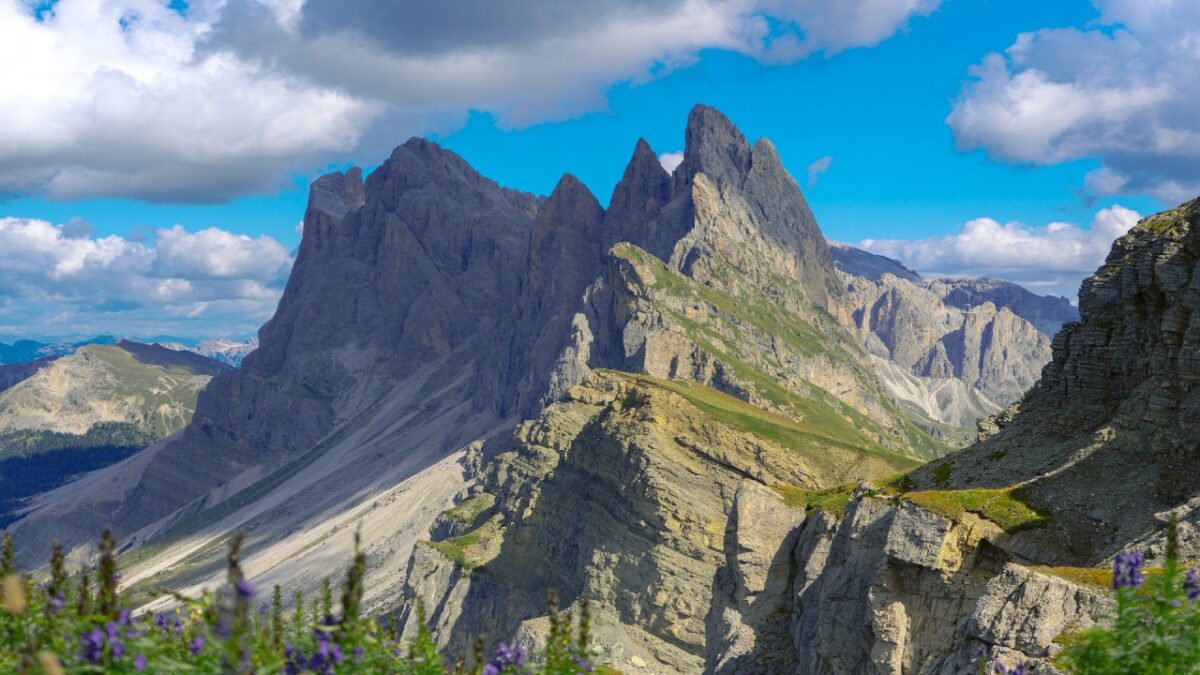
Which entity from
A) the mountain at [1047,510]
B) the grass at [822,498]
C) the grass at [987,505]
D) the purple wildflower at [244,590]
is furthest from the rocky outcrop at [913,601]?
the purple wildflower at [244,590]

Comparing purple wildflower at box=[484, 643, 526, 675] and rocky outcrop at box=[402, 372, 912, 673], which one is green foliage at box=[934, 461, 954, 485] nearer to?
rocky outcrop at box=[402, 372, 912, 673]

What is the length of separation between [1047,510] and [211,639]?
51014 mm

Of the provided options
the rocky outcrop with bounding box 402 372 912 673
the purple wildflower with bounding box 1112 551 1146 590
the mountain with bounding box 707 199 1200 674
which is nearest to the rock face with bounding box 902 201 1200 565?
the mountain with bounding box 707 199 1200 674

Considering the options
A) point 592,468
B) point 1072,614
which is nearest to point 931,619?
point 1072,614

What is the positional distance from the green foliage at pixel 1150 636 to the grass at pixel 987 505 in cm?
3609

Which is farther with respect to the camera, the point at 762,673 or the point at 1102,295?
the point at 762,673

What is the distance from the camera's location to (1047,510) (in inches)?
2057

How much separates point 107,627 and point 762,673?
64.5 m

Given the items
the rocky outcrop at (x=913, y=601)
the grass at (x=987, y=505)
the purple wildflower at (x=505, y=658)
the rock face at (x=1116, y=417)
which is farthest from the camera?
the grass at (x=987, y=505)

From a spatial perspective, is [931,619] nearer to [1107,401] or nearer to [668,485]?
[1107,401]

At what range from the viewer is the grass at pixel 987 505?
169 feet

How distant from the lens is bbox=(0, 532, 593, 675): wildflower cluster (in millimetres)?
11266

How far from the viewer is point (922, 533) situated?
2023 inches

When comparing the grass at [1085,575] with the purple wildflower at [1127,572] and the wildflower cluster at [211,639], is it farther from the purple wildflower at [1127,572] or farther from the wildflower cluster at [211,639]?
the wildflower cluster at [211,639]
